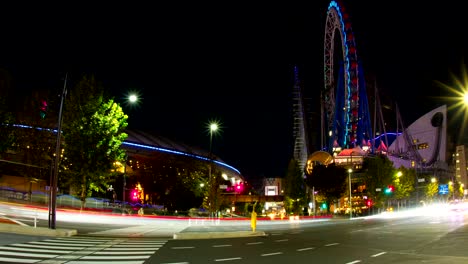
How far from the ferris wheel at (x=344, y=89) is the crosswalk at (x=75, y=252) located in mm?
94655

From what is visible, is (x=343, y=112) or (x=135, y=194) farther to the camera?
(x=343, y=112)

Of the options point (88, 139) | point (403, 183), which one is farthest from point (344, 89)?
point (88, 139)

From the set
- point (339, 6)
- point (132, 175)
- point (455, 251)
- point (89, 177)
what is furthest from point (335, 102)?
point (455, 251)

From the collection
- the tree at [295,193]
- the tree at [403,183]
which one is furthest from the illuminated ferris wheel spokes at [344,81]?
the tree at [295,193]

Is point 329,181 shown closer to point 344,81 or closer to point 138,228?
point 344,81

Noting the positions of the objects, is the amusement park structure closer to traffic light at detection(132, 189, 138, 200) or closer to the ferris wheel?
the ferris wheel

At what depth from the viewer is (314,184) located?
86.6 m

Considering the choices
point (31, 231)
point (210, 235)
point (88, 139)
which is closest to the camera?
point (31, 231)

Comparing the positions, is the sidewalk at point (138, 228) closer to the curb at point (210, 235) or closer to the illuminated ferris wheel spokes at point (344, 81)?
the curb at point (210, 235)

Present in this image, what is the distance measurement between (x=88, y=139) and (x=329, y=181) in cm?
5747

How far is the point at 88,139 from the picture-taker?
3622 cm

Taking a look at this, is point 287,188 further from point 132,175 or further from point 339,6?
point 339,6

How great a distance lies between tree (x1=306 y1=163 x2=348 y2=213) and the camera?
8481 cm

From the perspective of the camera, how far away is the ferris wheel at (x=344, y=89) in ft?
351
